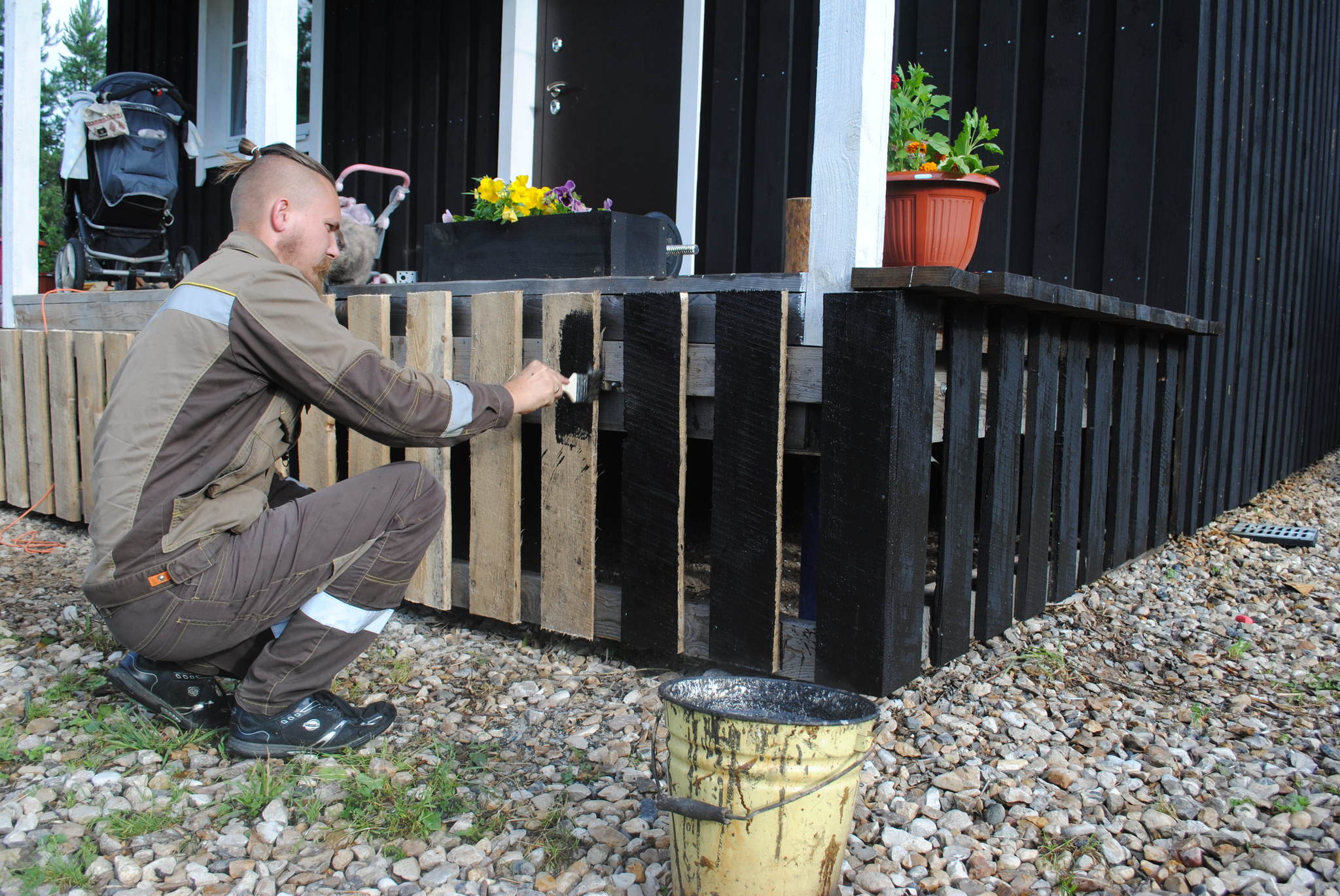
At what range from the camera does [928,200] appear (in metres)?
2.76

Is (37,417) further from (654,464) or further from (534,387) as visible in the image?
(654,464)

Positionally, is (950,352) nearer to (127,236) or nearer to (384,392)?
(384,392)

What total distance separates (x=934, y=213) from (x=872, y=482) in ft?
2.80

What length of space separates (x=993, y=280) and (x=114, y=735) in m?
2.32

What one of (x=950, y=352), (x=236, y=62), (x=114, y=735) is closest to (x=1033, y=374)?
(x=950, y=352)

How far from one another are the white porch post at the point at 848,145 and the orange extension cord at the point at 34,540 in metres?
3.69

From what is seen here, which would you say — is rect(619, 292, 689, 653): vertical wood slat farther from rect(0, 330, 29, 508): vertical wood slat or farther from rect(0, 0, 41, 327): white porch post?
rect(0, 0, 41, 327): white porch post

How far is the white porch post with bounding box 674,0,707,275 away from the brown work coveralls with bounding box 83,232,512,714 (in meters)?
3.02

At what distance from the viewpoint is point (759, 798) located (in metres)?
1.58

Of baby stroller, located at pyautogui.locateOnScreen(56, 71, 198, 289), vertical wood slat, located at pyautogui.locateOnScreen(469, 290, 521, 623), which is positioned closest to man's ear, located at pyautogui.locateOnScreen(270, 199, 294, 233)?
vertical wood slat, located at pyautogui.locateOnScreen(469, 290, 521, 623)

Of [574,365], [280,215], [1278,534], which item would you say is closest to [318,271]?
[280,215]

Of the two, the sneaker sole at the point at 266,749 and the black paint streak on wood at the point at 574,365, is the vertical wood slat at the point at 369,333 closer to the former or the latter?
the black paint streak on wood at the point at 574,365

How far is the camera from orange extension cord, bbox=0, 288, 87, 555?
4398 millimetres

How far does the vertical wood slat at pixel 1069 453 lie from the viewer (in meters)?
3.47
